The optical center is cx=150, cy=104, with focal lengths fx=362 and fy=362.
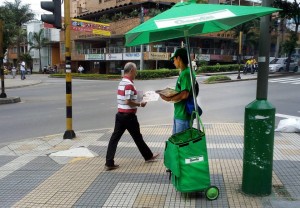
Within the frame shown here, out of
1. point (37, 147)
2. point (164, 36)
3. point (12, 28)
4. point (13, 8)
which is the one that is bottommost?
point (37, 147)

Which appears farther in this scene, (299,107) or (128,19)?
(128,19)

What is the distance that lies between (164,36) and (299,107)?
9657 mm

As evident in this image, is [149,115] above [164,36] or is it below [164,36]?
below

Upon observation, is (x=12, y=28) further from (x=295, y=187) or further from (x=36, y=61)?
(x=295, y=187)

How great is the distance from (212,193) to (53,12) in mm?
5237

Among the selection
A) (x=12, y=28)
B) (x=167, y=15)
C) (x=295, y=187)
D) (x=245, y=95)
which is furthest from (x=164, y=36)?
(x=12, y=28)

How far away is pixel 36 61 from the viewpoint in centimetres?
6919

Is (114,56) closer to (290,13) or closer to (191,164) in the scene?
(290,13)

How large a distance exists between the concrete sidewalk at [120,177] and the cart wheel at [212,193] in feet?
0.23

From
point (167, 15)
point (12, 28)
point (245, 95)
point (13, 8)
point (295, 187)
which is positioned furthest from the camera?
point (13, 8)

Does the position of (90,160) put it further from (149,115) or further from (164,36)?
(149,115)

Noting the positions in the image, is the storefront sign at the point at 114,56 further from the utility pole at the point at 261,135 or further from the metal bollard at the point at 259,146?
the metal bollard at the point at 259,146

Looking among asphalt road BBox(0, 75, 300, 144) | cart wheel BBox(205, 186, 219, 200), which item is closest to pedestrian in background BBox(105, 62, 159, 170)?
cart wheel BBox(205, 186, 219, 200)

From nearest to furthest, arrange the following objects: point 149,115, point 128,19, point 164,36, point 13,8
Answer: point 164,36, point 149,115, point 128,19, point 13,8
